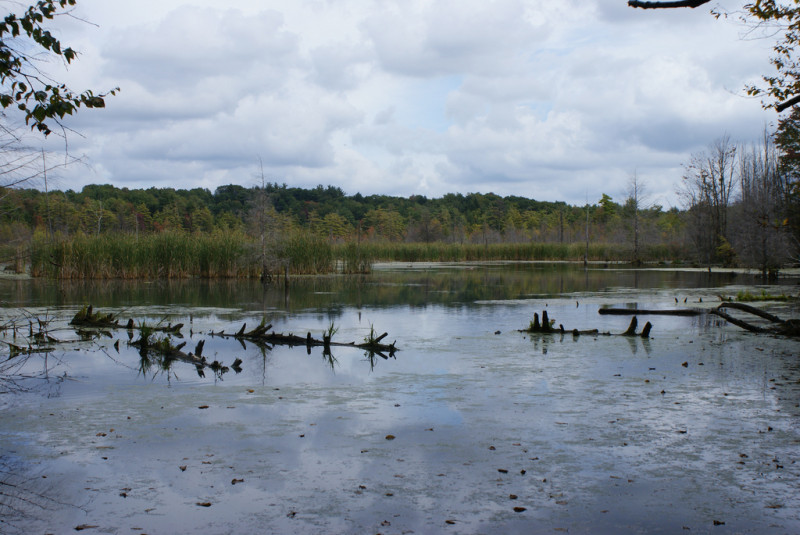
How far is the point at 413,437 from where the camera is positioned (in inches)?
188

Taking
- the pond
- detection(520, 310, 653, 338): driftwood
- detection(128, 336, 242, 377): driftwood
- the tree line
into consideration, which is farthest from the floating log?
the tree line

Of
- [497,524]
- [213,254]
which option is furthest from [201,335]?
[213,254]

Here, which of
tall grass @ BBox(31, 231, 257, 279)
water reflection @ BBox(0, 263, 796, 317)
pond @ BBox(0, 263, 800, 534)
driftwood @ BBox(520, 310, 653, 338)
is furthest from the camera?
tall grass @ BBox(31, 231, 257, 279)

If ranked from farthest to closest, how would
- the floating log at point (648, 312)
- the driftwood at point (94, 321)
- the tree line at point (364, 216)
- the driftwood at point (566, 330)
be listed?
the tree line at point (364, 216), the floating log at point (648, 312), the driftwood at point (94, 321), the driftwood at point (566, 330)

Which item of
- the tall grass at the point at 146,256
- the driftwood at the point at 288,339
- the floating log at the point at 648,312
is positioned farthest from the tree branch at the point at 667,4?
the tall grass at the point at 146,256

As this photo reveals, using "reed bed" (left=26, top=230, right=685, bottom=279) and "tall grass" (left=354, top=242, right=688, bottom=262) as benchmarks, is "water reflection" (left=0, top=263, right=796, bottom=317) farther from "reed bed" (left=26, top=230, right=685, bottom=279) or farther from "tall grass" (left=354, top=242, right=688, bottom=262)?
"tall grass" (left=354, top=242, right=688, bottom=262)

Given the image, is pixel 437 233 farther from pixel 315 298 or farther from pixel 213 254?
pixel 315 298

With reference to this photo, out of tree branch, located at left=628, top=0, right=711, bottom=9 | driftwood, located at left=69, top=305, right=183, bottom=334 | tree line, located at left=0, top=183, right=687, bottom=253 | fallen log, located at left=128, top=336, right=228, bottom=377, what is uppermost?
tree line, located at left=0, top=183, right=687, bottom=253

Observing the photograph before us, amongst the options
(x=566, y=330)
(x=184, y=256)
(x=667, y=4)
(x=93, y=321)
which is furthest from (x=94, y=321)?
(x=184, y=256)

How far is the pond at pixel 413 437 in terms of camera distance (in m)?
3.47

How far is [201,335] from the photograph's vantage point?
10.0 metres

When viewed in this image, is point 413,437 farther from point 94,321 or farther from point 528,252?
point 528,252

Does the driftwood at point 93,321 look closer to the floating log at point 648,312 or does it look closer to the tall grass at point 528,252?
the floating log at point 648,312

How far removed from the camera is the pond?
11.4 feet
